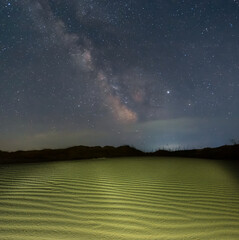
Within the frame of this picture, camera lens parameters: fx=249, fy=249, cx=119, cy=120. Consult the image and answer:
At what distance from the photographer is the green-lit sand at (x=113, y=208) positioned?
9.70ft

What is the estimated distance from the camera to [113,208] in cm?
382

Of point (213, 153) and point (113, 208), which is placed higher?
point (213, 153)

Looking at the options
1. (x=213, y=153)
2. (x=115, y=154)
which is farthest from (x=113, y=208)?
(x=115, y=154)

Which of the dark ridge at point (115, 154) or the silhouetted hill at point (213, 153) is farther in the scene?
the silhouetted hill at point (213, 153)

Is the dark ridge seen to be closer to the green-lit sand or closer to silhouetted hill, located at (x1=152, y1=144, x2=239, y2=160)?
silhouetted hill, located at (x1=152, y1=144, x2=239, y2=160)

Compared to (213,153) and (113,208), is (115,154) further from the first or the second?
(113,208)

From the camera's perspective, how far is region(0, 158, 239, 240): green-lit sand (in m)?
2.96

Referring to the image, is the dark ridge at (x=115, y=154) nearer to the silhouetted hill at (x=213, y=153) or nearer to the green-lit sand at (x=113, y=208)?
the silhouetted hill at (x=213, y=153)

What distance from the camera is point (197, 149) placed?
19.6 metres

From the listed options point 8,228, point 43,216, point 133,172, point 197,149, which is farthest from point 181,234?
point 197,149

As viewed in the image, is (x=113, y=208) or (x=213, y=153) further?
(x=213, y=153)

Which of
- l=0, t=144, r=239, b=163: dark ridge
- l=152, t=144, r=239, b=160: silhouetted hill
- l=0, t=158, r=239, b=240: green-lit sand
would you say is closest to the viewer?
l=0, t=158, r=239, b=240: green-lit sand

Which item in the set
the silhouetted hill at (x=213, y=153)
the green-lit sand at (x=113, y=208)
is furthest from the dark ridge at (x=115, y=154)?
the green-lit sand at (x=113, y=208)

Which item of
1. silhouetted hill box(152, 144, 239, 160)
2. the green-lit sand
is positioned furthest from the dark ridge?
the green-lit sand
